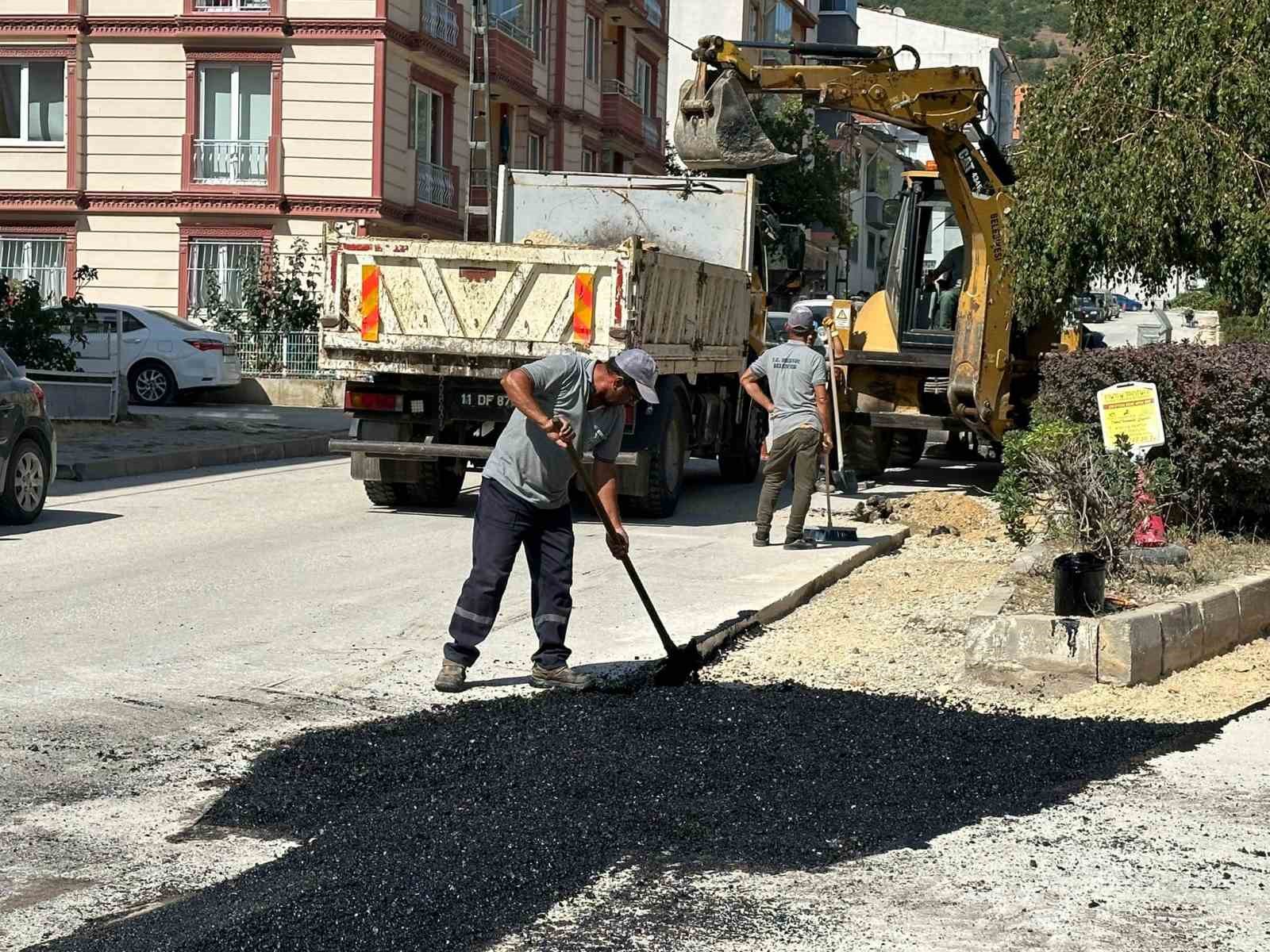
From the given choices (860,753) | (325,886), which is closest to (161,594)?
(860,753)

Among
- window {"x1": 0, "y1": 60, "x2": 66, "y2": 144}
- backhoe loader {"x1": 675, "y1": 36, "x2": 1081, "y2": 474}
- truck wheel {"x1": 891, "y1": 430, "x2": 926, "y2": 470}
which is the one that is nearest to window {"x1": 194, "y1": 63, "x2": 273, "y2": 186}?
window {"x1": 0, "y1": 60, "x2": 66, "y2": 144}

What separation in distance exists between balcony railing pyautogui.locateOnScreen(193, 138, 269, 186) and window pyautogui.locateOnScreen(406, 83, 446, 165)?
268 centimetres

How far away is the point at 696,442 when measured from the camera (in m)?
15.9

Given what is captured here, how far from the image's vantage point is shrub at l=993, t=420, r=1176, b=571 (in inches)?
377

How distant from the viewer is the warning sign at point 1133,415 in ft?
35.9

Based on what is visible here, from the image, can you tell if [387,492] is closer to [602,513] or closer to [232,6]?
[602,513]

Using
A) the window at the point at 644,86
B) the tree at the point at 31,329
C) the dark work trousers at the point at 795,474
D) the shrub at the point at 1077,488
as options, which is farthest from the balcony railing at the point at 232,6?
the shrub at the point at 1077,488

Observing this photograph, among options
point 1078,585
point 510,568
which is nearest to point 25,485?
point 510,568

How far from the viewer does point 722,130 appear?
15953 mm

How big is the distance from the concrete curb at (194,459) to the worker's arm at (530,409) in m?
10.1

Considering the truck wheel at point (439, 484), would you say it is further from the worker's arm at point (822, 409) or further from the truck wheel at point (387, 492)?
the worker's arm at point (822, 409)

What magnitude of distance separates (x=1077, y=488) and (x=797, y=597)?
5.89ft

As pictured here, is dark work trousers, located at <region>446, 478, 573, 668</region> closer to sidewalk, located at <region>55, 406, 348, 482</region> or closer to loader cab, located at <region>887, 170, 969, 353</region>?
sidewalk, located at <region>55, 406, 348, 482</region>

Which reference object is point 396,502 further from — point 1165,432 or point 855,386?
point 1165,432
